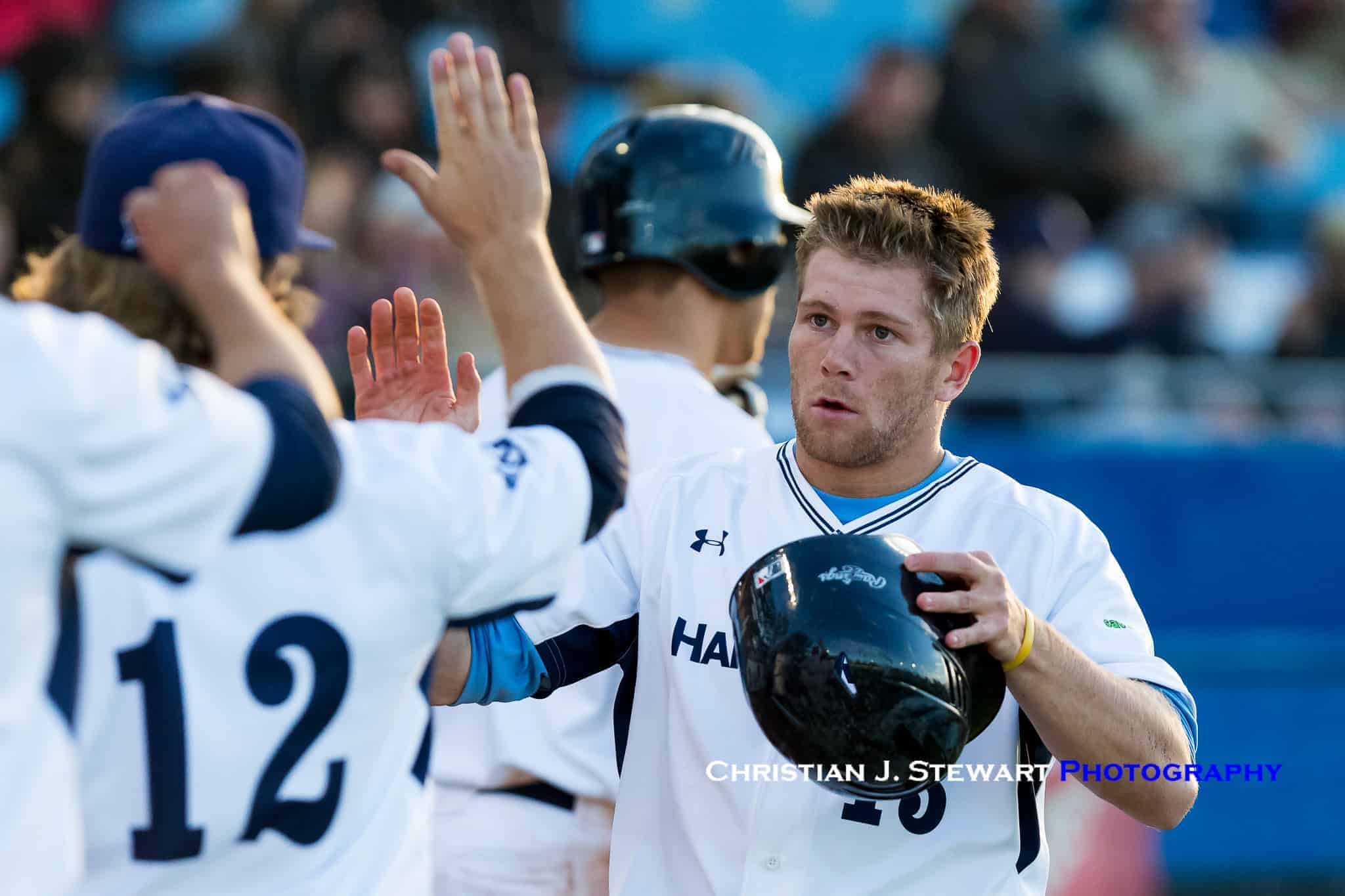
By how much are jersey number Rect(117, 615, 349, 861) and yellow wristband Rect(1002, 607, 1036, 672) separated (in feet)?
3.80

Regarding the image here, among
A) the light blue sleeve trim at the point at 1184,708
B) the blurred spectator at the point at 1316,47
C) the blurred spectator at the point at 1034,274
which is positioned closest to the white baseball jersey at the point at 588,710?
the light blue sleeve trim at the point at 1184,708

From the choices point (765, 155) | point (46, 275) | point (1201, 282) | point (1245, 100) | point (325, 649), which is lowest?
point (325, 649)

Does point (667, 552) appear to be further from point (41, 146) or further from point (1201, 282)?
point (1201, 282)

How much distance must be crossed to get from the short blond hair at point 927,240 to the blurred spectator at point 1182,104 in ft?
26.8

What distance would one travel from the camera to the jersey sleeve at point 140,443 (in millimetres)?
1693

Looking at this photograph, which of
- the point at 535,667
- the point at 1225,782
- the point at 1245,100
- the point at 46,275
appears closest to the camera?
the point at 46,275

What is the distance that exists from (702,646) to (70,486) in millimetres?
1473

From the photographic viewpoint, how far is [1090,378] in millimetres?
8344

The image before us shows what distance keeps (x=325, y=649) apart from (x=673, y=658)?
1.08 metres

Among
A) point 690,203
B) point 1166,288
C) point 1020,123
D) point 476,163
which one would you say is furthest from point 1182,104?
point 476,163

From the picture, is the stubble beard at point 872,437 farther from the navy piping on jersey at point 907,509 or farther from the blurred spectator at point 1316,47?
the blurred spectator at point 1316,47

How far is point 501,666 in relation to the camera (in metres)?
2.91

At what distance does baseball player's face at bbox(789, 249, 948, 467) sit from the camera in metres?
3.07

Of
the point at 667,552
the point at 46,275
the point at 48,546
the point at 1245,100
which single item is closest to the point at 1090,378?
the point at 1245,100
